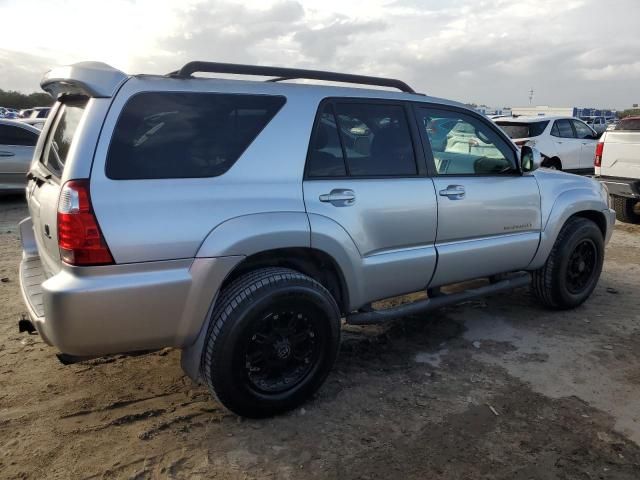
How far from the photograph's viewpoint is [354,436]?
9.55 ft

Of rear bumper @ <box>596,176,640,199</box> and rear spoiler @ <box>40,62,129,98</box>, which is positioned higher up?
rear spoiler @ <box>40,62,129,98</box>

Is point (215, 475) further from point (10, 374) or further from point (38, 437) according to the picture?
point (10, 374)

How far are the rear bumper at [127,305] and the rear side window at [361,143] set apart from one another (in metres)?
0.88

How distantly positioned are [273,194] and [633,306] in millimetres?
3807

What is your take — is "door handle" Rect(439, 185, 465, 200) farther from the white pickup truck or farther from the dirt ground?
the white pickup truck

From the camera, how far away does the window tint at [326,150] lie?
3.17 m

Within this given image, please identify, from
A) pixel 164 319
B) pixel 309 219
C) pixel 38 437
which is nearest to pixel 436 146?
pixel 309 219

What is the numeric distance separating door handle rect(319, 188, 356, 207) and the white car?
30.7 feet

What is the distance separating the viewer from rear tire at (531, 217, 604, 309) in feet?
15.0

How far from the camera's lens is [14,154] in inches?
375

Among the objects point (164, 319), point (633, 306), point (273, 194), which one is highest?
point (273, 194)

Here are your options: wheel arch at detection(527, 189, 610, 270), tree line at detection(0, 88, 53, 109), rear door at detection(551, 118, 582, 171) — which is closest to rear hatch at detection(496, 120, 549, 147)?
rear door at detection(551, 118, 582, 171)

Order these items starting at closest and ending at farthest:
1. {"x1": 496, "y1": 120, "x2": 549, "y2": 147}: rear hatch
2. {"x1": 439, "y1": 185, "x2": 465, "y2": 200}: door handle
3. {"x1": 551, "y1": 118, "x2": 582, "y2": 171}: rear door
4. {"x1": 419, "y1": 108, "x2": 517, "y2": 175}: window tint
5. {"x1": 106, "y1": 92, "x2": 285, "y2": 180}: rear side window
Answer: {"x1": 106, "y1": 92, "x2": 285, "y2": 180}: rear side window < {"x1": 439, "y1": 185, "x2": 465, "y2": 200}: door handle < {"x1": 419, "y1": 108, "x2": 517, "y2": 175}: window tint < {"x1": 496, "y1": 120, "x2": 549, "y2": 147}: rear hatch < {"x1": 551, "y1": 118, "x2": 582, "y2": 171}: rear door

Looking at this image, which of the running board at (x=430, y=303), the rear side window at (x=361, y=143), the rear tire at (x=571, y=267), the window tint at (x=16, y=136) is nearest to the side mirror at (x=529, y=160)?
the rear tire at (x=571, y=267)
